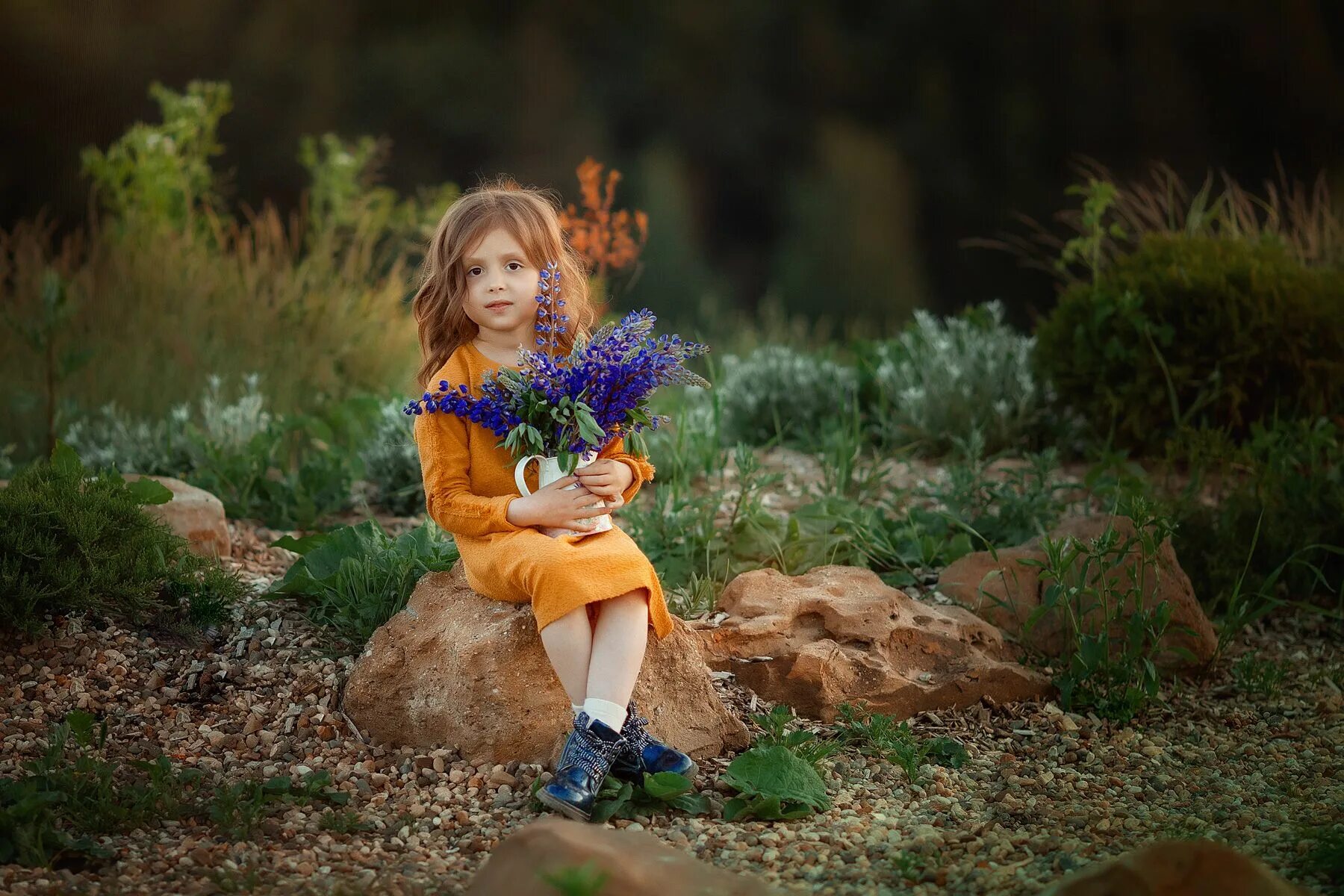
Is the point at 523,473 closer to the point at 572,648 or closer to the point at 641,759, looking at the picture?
the point at 572,648

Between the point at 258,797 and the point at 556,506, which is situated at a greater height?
the point at 556,506

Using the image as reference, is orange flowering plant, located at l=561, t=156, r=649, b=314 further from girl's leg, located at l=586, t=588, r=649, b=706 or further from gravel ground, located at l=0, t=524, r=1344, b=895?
girl's leg, located at l=586, t=588, r=649, b=706

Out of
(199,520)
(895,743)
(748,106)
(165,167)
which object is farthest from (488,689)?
(748,106)

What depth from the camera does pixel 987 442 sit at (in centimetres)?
620

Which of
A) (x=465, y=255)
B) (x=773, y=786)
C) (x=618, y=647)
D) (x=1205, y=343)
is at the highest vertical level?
(x=465, y=255)

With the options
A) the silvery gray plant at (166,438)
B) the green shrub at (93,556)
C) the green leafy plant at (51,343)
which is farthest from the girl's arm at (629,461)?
the silvery gray plant at (166,438)

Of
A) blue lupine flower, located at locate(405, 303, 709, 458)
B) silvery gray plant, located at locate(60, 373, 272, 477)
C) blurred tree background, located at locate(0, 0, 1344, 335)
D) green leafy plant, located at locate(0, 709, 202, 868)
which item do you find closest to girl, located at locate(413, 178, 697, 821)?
blue lupine flower, located at locate(405, 303, 709, 458)

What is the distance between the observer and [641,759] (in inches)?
117

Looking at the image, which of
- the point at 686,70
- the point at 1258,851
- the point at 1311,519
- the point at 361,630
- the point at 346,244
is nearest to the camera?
the point at 1258,851

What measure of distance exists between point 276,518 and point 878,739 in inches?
110

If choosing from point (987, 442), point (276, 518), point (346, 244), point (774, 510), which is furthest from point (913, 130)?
point (276, 518)

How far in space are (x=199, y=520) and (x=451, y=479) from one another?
5.28 ft

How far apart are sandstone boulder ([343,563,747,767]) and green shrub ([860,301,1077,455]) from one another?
2.94 meters

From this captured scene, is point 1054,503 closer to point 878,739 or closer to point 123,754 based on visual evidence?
point 878,739
